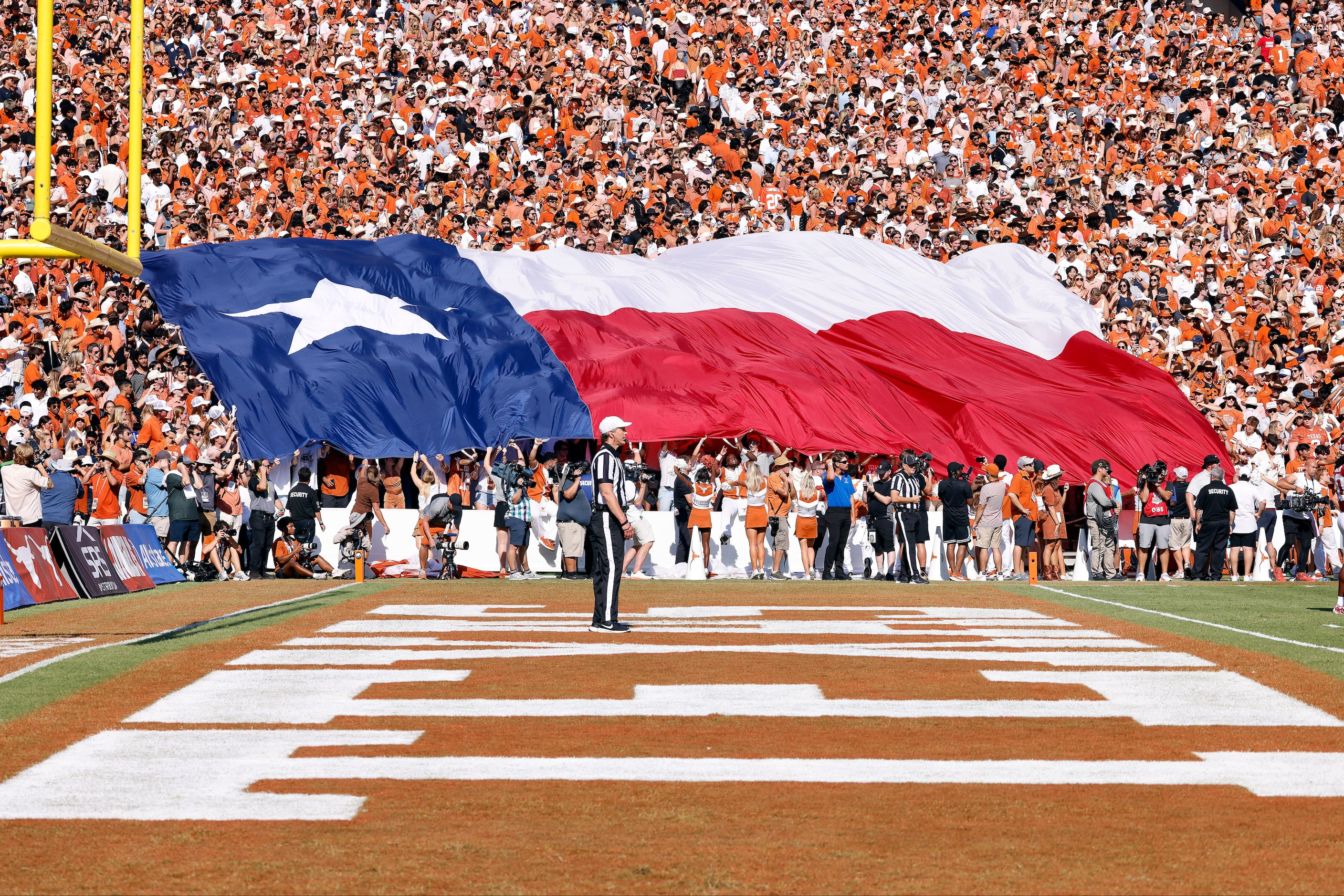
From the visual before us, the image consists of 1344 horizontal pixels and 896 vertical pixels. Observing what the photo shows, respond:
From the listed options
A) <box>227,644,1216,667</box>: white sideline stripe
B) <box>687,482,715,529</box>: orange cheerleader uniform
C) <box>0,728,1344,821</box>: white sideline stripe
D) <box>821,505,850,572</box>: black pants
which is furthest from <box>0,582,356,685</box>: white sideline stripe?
<box>821,505,850,572</box>: black pants

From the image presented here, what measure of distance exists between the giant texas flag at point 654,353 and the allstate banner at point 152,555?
6.18 feet

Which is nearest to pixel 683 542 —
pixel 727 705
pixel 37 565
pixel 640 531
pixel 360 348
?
pixel 640 531

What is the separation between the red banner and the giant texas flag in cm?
471

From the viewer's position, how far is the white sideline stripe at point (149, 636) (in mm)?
10633

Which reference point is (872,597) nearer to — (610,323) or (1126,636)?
(1126,636)

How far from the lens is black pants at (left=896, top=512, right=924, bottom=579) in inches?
871

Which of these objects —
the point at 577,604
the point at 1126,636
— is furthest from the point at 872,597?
the point at 1126,636

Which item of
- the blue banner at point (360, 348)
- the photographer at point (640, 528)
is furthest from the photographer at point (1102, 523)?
the blue banner at point (360, 348)

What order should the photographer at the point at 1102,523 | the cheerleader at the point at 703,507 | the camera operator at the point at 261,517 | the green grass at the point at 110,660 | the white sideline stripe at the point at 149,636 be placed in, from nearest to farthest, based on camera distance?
the green grass at the point at 110,660, the white sideline stripe at the point at 149,636, the camera operator at the point at 261,517, the cheerleader at the point at 703,507, the photographer at the point at 1102,523

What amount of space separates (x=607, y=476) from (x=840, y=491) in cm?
899

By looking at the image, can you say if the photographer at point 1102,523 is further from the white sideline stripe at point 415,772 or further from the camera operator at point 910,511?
the white sideline stripe at point 415,772

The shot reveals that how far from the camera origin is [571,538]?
21703 mm

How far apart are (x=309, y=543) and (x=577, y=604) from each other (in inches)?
238

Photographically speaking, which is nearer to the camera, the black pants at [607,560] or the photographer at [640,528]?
the black pants at [607,560]
